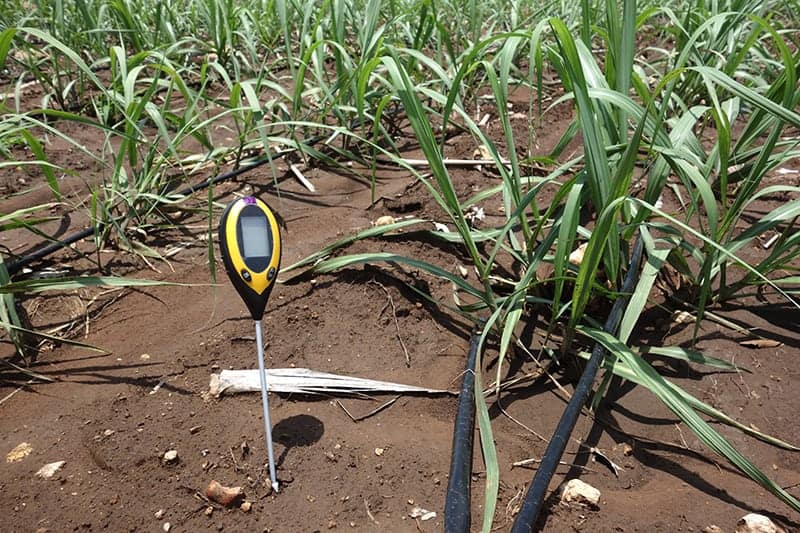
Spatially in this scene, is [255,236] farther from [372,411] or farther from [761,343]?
[761,343]

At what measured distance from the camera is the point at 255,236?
0.98m

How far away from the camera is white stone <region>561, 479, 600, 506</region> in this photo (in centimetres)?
93

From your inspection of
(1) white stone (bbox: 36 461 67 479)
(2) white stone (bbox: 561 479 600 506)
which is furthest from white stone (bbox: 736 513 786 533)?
(1) white stone (bbox: 36 461 67 479)

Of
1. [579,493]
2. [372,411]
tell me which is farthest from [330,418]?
[579,493]

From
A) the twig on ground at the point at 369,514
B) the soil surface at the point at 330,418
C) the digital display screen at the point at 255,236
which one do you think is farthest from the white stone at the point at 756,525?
the digital display screen at the point at 255,236

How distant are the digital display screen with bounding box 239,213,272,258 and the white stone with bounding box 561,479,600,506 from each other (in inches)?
24.5

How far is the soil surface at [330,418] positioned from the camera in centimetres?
94

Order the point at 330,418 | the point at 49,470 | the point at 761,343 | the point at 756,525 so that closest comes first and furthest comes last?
the point at 756,525 < the point at 49,470 < the point at 330,418 < the point at 761,343

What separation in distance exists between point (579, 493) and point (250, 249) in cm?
66

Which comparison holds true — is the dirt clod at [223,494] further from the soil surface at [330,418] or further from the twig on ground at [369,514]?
the twig on ground at [369,514]

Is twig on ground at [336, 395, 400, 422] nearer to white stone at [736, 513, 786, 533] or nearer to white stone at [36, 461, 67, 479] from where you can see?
white stone at [36, 461, 67, 479]

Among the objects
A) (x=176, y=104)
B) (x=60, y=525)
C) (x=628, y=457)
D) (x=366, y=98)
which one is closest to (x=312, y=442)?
(x=60, y=525)

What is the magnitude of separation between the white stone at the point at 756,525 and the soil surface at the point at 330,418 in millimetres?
21

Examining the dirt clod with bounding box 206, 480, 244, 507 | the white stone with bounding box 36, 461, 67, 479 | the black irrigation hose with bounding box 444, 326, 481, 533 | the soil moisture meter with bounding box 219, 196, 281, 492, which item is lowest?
the dirt clod with bounding box 206, 480, 244, 507
